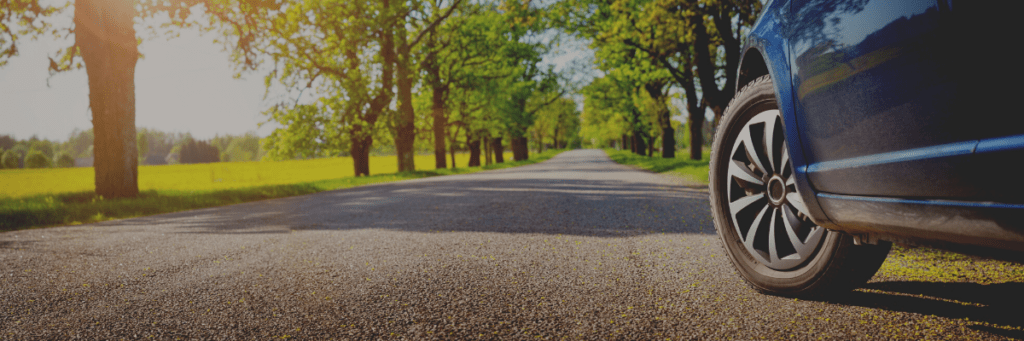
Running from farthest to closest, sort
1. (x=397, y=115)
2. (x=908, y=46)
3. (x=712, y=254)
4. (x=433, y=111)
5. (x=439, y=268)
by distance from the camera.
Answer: (x=433, y=111), (x=397, y=115), (x=712, y=254), (x=439, y=268), (x=908, y=46)

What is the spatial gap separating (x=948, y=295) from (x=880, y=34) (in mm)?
1396

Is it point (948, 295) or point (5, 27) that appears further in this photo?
point (5, 27)

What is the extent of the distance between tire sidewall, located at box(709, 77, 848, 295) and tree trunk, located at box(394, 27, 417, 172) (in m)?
16.9

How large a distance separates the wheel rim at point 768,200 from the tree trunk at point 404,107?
17.1 metres

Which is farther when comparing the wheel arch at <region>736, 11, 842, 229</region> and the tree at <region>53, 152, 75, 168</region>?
the tree at <region>53, 152, 75, 168</region>

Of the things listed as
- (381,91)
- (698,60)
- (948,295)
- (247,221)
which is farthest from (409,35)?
(948,295)

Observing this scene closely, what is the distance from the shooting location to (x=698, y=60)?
49.4ft

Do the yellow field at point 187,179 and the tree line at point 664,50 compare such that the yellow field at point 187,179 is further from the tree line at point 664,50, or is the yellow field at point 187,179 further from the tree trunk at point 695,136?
the tree trunk at point 695,136

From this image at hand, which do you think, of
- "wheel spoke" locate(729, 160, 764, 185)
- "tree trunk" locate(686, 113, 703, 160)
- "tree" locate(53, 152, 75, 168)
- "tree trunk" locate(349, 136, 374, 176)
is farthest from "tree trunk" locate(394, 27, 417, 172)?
"tree" locate(53, 152, 75, 168)

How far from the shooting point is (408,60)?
66.1ft

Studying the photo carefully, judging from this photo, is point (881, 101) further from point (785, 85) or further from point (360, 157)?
point (360, 157)

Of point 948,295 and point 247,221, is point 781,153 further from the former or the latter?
point 247,221

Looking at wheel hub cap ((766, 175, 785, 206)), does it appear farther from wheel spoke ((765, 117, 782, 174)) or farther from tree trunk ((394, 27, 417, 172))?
tree trunk ((394, 27, 417, 172))

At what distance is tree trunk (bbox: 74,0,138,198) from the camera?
9453mm
